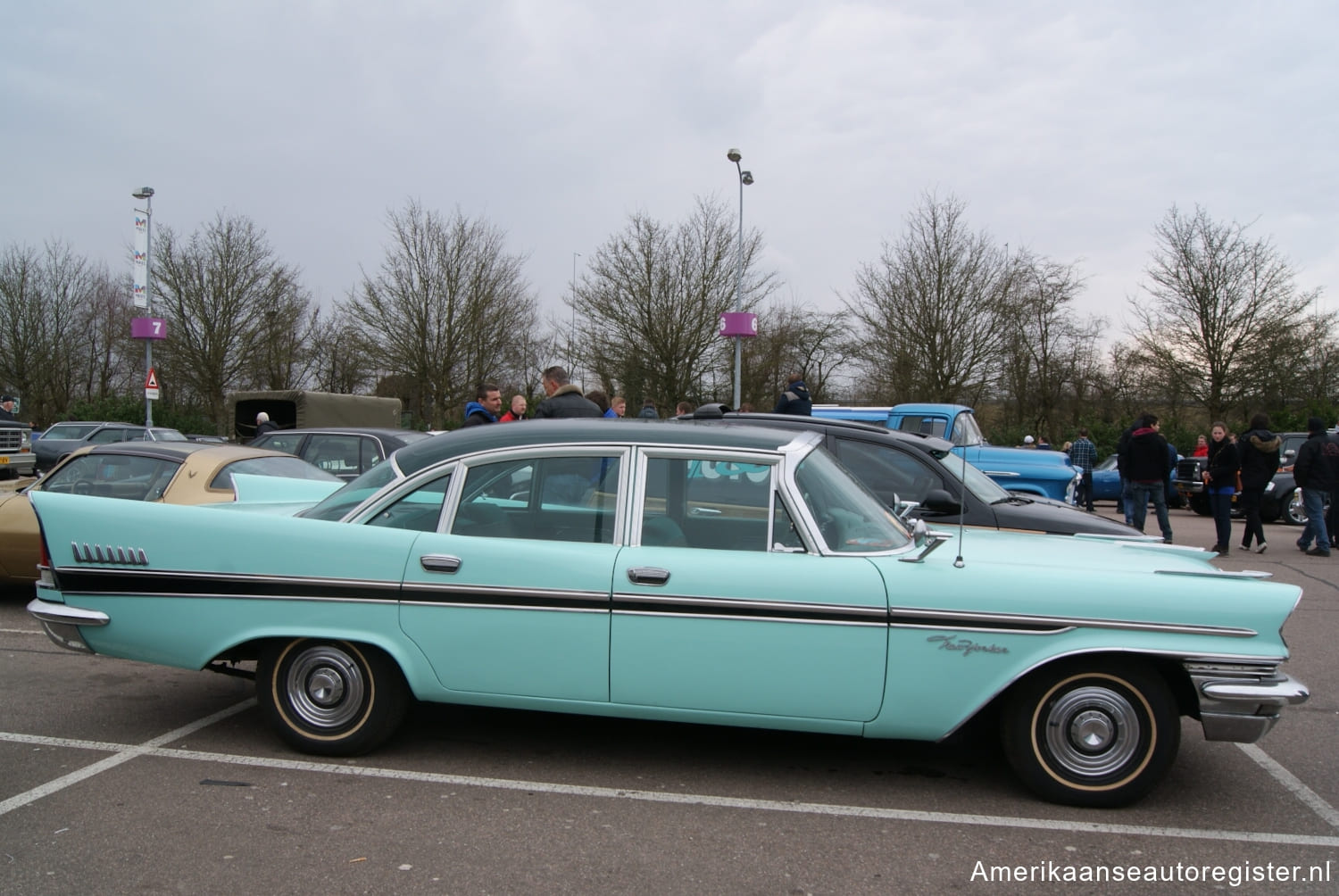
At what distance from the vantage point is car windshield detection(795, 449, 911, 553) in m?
3.98

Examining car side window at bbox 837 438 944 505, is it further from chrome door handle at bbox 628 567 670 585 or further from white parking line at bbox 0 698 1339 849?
chrome door handle at bbox 628 567 670 585

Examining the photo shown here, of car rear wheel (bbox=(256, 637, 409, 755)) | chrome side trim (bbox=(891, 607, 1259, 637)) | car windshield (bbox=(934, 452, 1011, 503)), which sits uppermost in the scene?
car windshield (bbox=(934, 452, 1011, 503))

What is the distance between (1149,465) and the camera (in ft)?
38.3

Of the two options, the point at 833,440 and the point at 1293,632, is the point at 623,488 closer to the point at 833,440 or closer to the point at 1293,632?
the point at 833,440

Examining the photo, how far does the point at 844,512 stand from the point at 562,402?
4603mm

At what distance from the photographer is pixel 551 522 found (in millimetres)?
4113

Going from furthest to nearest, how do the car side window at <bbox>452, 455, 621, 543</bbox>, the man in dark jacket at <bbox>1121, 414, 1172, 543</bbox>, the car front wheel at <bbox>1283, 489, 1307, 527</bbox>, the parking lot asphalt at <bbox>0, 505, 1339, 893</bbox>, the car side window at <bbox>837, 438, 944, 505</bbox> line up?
the car front wheel at <bbox>1283, 489, 1307, 527</bbox>
the man in dark jacket at <bbox>1121, 414, 1172, 543</bbox>
the car side window at <bbox>837, 438, 944, 505</bbox>
the car side window at <bbox>452, 455, 621, 543</bbox>
the parking lot asphalt at <bbox>0, 505, 1339, 893</bbox>

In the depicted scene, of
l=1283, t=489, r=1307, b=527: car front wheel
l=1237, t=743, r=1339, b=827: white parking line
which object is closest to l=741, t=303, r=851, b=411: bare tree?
l=1283, t=489, r=1307, b=527: car front wheel

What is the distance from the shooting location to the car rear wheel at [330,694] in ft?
13.5

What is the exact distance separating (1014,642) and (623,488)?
68.3 inches

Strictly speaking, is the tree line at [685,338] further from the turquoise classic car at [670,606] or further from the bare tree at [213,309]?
the turquoise classic car at [670,606]

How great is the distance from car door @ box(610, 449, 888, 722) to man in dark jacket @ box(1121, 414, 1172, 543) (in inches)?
369

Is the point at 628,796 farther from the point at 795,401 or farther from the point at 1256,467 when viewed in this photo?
the point at 1256,467

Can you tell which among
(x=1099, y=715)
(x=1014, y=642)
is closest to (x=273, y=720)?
(x=1014, y=642)
